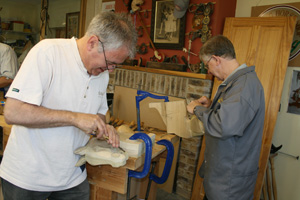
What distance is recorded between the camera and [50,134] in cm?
109

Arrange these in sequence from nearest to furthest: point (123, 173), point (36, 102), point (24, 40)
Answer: point (36, 102) < point (123, 173) < point (24, 40)

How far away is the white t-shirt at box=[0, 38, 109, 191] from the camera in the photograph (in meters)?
1.04

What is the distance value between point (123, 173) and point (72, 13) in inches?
155

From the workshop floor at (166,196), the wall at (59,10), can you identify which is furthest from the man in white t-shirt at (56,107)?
the wall at (59,10)

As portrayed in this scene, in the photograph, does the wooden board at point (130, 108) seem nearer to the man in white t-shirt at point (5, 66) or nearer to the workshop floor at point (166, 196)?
the workshop floor at point (166, 196)

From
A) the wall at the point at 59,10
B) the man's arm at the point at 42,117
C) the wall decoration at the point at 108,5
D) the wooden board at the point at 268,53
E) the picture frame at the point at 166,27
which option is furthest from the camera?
the wall at the point at 59,10

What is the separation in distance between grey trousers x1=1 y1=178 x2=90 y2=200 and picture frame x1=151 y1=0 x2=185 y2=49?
2088mm

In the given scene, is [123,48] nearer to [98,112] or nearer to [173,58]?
[98,112]

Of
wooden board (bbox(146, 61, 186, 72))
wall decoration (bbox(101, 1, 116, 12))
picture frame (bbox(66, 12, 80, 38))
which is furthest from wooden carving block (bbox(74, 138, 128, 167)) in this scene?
picture frame (bbox(66, 12, 80, 38))

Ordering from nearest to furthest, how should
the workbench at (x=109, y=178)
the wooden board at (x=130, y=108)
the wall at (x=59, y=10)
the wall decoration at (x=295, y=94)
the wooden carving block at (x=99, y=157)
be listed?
the wooden carving block at (x=99, y=157) → the workbench at (x=109, y=178) → the wall decoration at (x=295, y=94) → the wooden board at (x=130, y=108) → the wall at (x=59, y=10)

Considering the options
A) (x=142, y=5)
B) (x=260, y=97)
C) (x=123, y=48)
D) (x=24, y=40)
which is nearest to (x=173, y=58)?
(x=142, y=5)

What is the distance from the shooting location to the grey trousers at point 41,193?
1078mm

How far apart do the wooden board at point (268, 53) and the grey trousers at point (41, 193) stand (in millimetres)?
1872

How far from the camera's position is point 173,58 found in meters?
2.90
